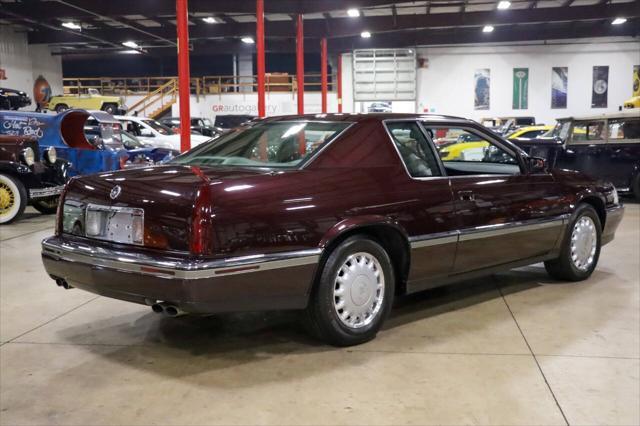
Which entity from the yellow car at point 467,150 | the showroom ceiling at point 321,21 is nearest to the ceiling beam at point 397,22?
the showroom ceiling at point 321,21

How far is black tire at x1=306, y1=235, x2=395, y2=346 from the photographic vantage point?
10.9 ft

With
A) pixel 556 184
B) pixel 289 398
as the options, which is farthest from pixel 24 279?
pixel 556 184

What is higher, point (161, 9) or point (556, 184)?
point (161, 9)

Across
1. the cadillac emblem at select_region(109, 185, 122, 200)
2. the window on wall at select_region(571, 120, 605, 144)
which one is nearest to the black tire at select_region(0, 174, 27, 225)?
the cadillac emblem at select_region(109, 185, 122, 200)

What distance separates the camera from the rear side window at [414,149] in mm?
3818

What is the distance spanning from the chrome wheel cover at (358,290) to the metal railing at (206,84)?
26236 mm

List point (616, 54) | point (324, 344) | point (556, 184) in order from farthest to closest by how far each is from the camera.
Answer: point (616, 54) → point (556, 184) → point (324, 344)

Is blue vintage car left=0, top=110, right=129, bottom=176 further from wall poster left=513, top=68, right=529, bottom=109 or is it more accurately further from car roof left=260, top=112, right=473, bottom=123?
wall poster left=513, top=68, right=529, bottom=109

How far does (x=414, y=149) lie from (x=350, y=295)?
1.10m

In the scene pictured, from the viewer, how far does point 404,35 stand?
86.0 ft

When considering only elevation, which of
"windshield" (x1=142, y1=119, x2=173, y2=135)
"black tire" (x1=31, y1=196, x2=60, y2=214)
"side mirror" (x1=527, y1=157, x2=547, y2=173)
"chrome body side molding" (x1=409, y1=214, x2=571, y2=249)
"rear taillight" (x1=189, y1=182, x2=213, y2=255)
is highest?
"windshield" (x1=142, y1=119, x2=173, y2=135)

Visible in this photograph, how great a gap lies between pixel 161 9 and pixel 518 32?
14.9 metres

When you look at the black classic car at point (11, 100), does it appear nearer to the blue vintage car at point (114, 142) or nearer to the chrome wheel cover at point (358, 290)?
the blue vintage car at point (114, 142)

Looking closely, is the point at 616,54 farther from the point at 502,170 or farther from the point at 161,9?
the point at 502,170
